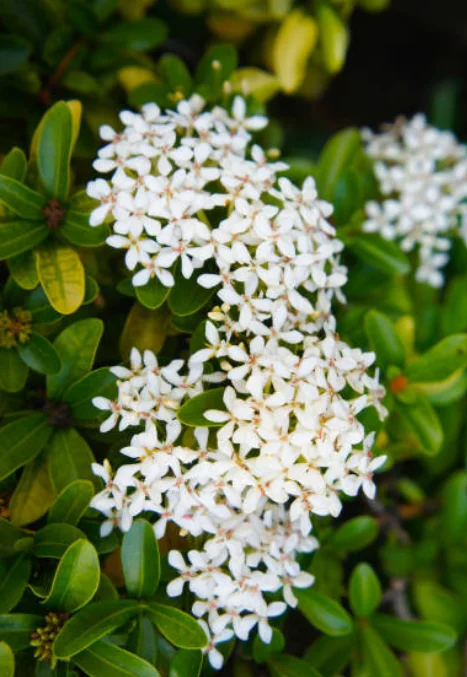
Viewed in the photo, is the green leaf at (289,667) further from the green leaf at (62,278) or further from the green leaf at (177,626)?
the green leaf at (62,278)

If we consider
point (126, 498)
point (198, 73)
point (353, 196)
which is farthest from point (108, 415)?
point (198, 73)

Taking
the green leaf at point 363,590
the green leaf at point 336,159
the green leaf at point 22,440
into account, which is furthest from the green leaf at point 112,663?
the green leaf at point 336,159

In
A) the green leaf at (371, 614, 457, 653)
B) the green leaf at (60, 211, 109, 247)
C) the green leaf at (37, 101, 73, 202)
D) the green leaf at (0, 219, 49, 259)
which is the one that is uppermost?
the green leaf at (37, 101, 73, 202)

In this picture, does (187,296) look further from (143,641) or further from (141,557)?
(143,641)

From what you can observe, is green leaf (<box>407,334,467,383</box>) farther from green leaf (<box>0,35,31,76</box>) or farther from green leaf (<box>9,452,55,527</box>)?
green leaf (<box>0,35,31,76</box>)

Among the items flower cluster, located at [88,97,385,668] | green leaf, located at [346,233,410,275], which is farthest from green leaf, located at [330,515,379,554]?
green leaf, located at [346,233,410,275]

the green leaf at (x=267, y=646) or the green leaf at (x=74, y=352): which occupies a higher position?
the green leaf at (x=74, y=352)

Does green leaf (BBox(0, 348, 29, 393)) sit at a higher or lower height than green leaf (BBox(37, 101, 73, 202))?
lower

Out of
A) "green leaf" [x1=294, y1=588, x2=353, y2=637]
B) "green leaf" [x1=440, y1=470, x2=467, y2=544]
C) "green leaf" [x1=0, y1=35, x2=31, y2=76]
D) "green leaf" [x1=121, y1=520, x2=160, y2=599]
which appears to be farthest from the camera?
"green leaf" [x1=440, y1=470, x2=467, y2=544]
